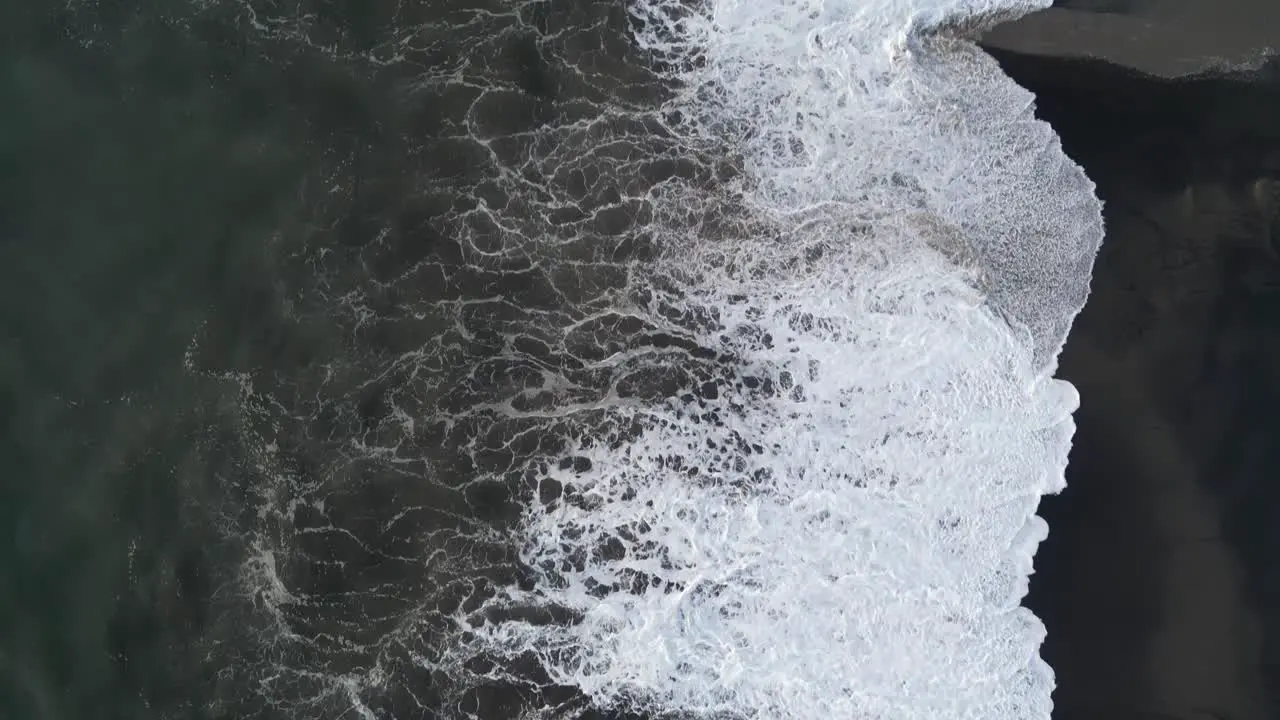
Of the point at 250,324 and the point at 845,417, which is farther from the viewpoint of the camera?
the point at 250,324

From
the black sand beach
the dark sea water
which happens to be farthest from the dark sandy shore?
the dark sea water

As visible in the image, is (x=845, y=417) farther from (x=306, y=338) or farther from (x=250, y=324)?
(x=250, y=324)

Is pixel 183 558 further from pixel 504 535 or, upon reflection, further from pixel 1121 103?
pixel 1121 103

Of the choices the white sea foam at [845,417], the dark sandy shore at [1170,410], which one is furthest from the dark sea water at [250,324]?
the dark sandy shore at [1170,410]

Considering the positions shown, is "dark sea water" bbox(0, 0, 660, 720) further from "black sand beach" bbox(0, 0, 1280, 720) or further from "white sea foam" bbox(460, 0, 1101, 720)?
"white sea foam" bbox(460, 0, 1101, 720)

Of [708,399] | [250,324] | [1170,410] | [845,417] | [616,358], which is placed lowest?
[1170,410]

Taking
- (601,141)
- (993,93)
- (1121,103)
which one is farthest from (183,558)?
(1121,103)

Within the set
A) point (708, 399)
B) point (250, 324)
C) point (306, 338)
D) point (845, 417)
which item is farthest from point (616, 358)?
point (250, 324)
